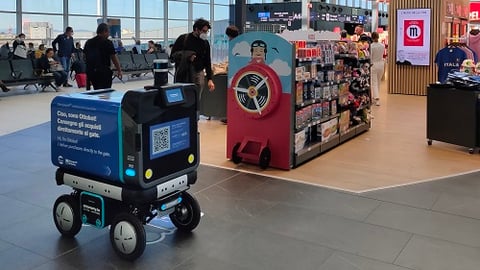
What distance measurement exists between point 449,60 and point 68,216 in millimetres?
8455

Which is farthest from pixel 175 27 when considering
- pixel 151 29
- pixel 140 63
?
pixel 140 63

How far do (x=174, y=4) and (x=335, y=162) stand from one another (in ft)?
63.5

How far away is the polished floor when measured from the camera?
3.26 m

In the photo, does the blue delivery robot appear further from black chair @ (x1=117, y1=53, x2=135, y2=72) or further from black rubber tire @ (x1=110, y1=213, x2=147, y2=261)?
black chair @ (x1=117, y1=53, x2=135, y2=72)

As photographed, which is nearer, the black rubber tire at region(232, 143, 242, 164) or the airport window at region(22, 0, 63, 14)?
the black rubber tire at region(232, 143, 242, 164)

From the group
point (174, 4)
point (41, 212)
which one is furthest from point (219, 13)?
point (41, 212)

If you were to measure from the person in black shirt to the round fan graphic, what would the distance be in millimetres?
2101

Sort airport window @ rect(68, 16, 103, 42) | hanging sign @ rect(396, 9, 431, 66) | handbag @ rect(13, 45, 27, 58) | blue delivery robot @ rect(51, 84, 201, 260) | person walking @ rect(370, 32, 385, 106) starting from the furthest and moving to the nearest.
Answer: airport window @ rect(68, 16, 103, 42), handbag @ rect(13, 45, 27, 58), hanging sign @ rect(396, 9, 431, 66), person walking @ rect(370, 32, 385, 106), blue delivery robot @ rect(51, 84, 201, 260)

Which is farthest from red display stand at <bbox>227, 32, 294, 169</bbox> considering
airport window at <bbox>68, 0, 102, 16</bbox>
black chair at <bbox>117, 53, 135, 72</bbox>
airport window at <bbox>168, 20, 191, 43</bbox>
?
airport window at <bbox>168, 20, 191, 43</bbox>

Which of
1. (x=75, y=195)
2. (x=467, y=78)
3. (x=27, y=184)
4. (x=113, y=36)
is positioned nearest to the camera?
(x=75, y=195)

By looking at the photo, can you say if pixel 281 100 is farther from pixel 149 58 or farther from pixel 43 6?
pixel 43 6

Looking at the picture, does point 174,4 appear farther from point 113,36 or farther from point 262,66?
point 262,66

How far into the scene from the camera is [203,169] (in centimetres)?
551

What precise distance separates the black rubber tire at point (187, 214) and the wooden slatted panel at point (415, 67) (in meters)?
9.76
